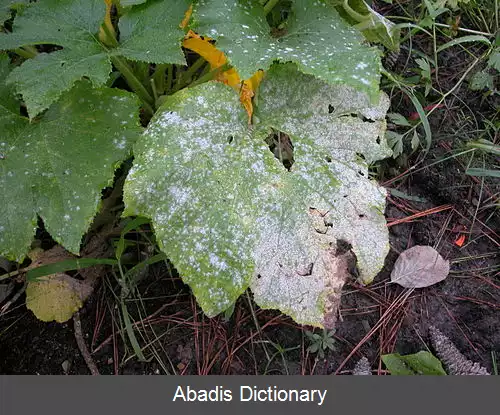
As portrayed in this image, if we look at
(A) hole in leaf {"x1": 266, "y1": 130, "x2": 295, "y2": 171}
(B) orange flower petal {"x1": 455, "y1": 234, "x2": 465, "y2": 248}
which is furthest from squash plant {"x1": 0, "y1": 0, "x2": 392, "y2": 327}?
(B) orange flower petal {"x1": 455, "y1": 234, "x2": 465, "y2": 248}

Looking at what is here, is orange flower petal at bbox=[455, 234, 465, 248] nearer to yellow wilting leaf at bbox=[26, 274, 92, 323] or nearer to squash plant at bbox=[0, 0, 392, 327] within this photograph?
squash plant at bbox=[0, 0, 392, 327]

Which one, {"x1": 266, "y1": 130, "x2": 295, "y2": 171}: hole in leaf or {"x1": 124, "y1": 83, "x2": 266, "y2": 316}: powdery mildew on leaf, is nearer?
{"x1": 124, "y1": 83, "x2": 266, "y2": 316}: powdery mildew on leaf

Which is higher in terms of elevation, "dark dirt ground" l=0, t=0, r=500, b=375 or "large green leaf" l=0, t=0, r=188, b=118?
"large green leaf" l=0, t=0, r=188, b=118

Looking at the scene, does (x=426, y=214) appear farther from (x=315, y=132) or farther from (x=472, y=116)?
(x=315, y=132)

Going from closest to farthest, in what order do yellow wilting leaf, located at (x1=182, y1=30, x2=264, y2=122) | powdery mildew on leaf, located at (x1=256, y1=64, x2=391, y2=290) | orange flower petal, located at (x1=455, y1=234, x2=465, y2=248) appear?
powdery mildew on leaf, located at (x1=256, y1=64, x2=391, y2=290)
yellow wilting leaf, located at (x1=182, y1=30, x2=264, y2=122)
orange flower petal, located at (x1=455, y1=234, x2=465, y2=248)

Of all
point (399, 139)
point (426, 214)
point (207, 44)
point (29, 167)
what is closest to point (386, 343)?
point (426, 214)

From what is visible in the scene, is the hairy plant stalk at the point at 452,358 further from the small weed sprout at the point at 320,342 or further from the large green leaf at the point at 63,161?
the large green leaf at the point at 63,161

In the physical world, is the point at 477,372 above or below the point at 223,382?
below
